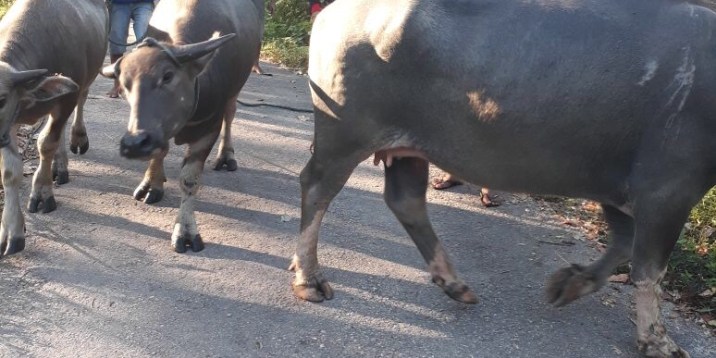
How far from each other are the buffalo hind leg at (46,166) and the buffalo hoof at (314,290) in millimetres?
2107

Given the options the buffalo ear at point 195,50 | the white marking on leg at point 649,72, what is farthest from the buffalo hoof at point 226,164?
the white marking on leg at point 649,72

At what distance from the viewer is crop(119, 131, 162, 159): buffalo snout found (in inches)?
161

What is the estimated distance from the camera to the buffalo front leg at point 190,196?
4.91 meters

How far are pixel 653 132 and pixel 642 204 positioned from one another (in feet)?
1.20

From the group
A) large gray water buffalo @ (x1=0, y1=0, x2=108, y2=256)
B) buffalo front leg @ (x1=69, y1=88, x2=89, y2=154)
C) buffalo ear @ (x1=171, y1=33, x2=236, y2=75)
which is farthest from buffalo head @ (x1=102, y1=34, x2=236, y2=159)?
buffalo front leg @ (x1=69, y1=88, x2=89, y2=154)

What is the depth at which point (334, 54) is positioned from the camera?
4.09m

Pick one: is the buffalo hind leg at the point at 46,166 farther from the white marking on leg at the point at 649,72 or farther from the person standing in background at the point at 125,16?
the white marking on leg at the point at 649,72

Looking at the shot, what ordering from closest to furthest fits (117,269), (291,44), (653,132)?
(653,132) < (117,269) < (291,44)

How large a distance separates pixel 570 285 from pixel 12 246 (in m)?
3.45

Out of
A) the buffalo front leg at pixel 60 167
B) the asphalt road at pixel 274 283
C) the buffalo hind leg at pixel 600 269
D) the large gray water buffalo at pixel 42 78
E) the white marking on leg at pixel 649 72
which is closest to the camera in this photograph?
the white marking on leg at pixel 649 72

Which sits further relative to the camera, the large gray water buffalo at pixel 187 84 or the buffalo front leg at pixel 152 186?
the buffalo front leg at pixel 152 186

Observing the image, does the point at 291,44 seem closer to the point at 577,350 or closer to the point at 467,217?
the point at 467,217

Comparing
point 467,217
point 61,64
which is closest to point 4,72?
point 61,64

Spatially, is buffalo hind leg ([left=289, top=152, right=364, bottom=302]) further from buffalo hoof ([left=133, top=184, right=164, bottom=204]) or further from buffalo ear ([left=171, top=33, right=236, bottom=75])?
buffalo hoof ([left=133, top=184, right=164, bottom=204])
